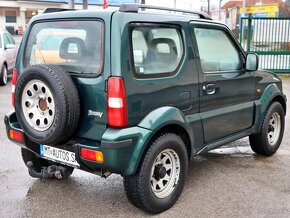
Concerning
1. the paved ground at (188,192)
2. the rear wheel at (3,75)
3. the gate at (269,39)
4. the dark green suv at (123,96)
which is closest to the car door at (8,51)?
the rear wheel at (3,75)

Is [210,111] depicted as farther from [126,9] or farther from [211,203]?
[126,9]

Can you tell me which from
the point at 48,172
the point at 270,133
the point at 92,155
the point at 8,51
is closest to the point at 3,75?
the point at 8,51

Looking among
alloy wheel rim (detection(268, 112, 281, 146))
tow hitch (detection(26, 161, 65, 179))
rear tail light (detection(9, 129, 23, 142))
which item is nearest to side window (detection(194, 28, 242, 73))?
alloy wheel rim (detection(268, 112, 281, 146))

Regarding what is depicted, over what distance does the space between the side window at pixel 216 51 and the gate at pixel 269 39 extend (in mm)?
9247

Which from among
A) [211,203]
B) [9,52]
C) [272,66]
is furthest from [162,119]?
[272,66]

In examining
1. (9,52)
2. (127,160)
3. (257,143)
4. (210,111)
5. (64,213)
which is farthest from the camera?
(9,52)

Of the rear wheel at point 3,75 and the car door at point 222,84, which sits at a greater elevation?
the car door at point 222,84

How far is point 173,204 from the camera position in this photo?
3734 millimetres

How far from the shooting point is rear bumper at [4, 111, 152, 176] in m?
3.13

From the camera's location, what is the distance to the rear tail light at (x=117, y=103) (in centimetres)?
313

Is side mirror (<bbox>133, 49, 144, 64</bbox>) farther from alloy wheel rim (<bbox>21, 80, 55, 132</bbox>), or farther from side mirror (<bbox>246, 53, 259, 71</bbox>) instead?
side mirror (<bbox>246, 53, 259, 71</bbox>)

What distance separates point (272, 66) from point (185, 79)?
10595 mm

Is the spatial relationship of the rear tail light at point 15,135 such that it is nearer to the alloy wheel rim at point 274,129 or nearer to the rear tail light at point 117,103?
the rear tail light at point 117,103

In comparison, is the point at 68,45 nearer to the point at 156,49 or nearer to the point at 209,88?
the point at 156,49
